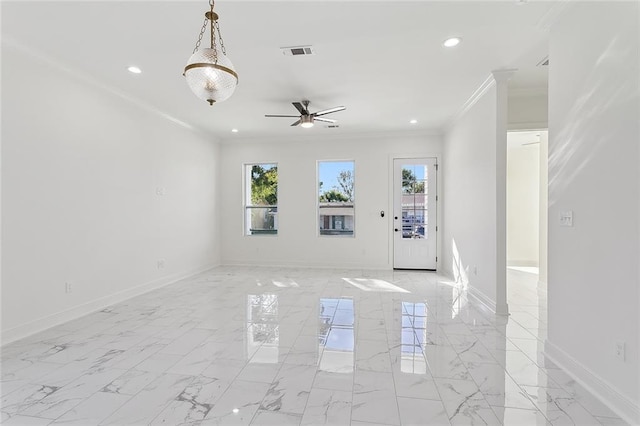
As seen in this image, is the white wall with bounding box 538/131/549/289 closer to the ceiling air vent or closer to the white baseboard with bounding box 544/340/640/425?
the white baseboard with bounding box 544/340/640/425

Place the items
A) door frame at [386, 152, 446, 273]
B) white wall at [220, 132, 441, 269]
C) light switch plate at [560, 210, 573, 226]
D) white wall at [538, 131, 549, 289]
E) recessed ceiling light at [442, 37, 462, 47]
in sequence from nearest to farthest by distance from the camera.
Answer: light switch plate at [560, 210, 573, 226], recessed ceiling light at [442, 37, 462, 47], white wall at [538, 131, 549, 289], door frame at [386, 152, 446, 273], white wall at [220, 132, 441, 269]

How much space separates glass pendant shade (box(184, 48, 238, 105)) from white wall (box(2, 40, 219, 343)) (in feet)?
7.79

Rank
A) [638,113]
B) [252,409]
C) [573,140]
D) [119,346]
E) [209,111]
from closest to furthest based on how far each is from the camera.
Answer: [638,113]
[252,409]
[573,140]
[119,346]
[209,111]

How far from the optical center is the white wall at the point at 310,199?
6395 millimetres

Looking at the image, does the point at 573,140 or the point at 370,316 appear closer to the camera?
the point at 573,140

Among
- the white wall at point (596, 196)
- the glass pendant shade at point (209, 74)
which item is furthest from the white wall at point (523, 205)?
the glass pendant shade at point (209, 74)

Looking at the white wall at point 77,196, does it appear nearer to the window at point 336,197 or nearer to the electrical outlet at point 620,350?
the window at point 336,197

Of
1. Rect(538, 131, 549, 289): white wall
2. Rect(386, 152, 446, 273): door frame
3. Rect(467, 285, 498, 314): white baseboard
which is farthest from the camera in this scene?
Rect(386, 152, 446, 273): door frame

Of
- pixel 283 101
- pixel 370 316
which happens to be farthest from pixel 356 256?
pixel 283 101

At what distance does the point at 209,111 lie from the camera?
4.98 m

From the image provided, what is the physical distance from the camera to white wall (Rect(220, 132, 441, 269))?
252 inches

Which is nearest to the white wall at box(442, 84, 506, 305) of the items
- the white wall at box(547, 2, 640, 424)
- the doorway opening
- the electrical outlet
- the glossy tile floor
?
the glossy tile floor

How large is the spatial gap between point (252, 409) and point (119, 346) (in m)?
1.70

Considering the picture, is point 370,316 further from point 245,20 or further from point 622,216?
point 245,20
